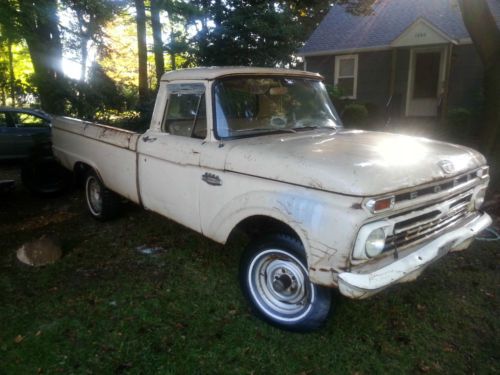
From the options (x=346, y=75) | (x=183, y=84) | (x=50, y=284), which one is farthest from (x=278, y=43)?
(x=50, y=284)

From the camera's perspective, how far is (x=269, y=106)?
4.07 meters

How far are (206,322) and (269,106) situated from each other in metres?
2.13

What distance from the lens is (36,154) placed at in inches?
276

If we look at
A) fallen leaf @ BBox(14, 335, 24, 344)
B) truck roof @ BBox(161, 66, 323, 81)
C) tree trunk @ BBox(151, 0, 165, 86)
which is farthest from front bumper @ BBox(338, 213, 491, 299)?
tree trunk @ BBox(151, 0, 165, 86)

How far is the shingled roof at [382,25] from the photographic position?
47.9ft

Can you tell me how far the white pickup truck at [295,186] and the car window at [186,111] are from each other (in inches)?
0.7

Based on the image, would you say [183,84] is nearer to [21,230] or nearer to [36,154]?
[21,230]

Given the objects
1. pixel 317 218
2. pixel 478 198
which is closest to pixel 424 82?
pixel 478 198

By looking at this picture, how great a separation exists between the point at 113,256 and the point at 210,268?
121cm

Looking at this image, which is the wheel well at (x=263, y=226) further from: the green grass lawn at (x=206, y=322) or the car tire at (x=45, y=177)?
the car tire at (x=45, y=177)

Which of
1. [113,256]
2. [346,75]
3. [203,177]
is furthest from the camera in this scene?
[346,75]

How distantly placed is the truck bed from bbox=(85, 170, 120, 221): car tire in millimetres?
215

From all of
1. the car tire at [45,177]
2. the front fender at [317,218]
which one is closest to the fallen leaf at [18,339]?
the front fender at [317,218]

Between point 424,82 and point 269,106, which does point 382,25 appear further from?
point 269,106
